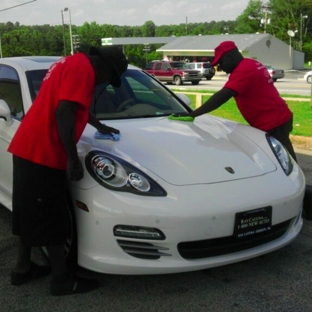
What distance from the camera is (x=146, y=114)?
446 cm

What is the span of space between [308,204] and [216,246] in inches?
64.2

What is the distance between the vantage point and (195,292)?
128 inches

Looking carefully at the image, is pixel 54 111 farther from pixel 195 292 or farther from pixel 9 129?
pixel 195 292

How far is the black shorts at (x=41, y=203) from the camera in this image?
3055 mm

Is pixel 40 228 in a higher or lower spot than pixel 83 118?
lower

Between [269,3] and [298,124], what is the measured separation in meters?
93.4

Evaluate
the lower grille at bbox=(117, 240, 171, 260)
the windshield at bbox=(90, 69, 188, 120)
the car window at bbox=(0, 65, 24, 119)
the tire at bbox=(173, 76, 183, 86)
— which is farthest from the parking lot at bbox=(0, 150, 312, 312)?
the tire at bbox=(173, 76, 183, 86)

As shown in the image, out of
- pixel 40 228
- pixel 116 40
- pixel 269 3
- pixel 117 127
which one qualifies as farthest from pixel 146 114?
pixel 269 3

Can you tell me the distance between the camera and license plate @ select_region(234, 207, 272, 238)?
3.14 metres

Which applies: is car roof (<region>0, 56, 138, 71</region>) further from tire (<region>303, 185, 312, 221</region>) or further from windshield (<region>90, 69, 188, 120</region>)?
tire (<region>303, 185, 312, 221</region>)

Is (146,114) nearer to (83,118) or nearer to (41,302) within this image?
(83,118)

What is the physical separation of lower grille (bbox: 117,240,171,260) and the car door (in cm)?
138

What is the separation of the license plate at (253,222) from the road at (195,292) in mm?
390

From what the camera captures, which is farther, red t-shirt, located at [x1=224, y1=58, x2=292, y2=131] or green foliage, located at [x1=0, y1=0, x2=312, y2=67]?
green foliage, located at [x1=0, y1=0, x2=312, y2=67]
